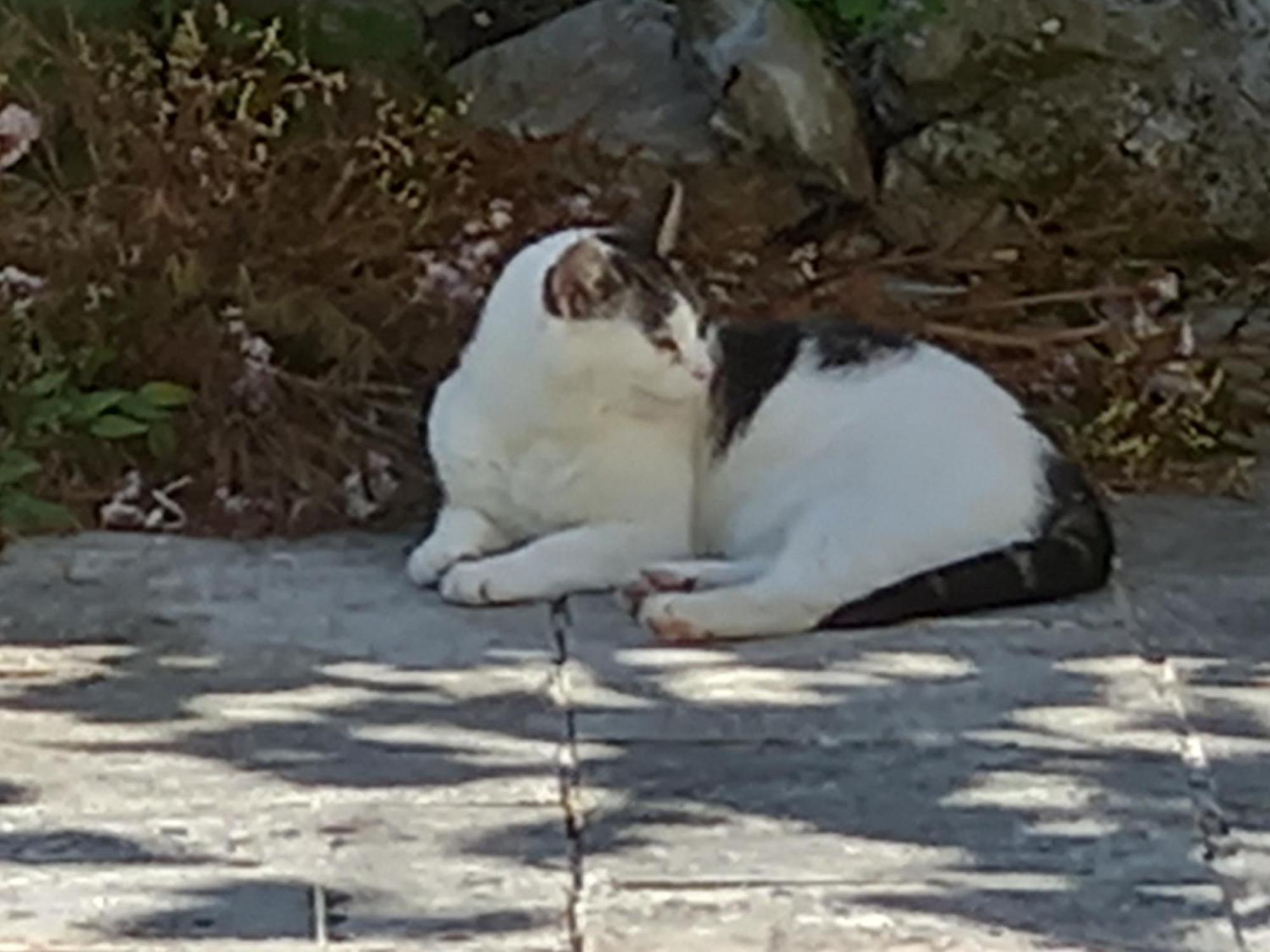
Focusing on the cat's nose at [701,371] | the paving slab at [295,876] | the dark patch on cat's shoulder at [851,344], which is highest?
the paving slab at [295,876]

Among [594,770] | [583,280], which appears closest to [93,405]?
[583,280]

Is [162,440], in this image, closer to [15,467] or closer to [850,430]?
[15,467]

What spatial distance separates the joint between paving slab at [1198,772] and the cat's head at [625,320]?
34.1 inches

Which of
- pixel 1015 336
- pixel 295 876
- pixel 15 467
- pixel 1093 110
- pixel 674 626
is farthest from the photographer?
pixel 1093 110

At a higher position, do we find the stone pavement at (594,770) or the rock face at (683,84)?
the stone pavement at (594,770)

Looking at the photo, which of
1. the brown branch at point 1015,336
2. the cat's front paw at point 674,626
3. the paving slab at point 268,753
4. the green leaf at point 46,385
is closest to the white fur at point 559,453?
the paving slab at point 268,753

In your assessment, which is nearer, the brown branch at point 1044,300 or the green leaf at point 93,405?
the green leaf at point 93,405

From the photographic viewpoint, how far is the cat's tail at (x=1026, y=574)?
4.92 metres

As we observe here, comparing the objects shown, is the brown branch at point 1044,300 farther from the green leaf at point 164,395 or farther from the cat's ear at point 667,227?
the green leaf at point 164,395

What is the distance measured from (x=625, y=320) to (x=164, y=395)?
1.16 m

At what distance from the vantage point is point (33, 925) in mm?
3666

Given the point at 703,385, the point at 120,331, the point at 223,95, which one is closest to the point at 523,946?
the point at 703,385

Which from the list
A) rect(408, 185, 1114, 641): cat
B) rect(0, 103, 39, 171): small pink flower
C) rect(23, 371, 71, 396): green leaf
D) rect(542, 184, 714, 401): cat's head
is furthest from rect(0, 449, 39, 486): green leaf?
rect(542, 184, 714, 401): cat's head

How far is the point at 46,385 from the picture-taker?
575 centimetres
